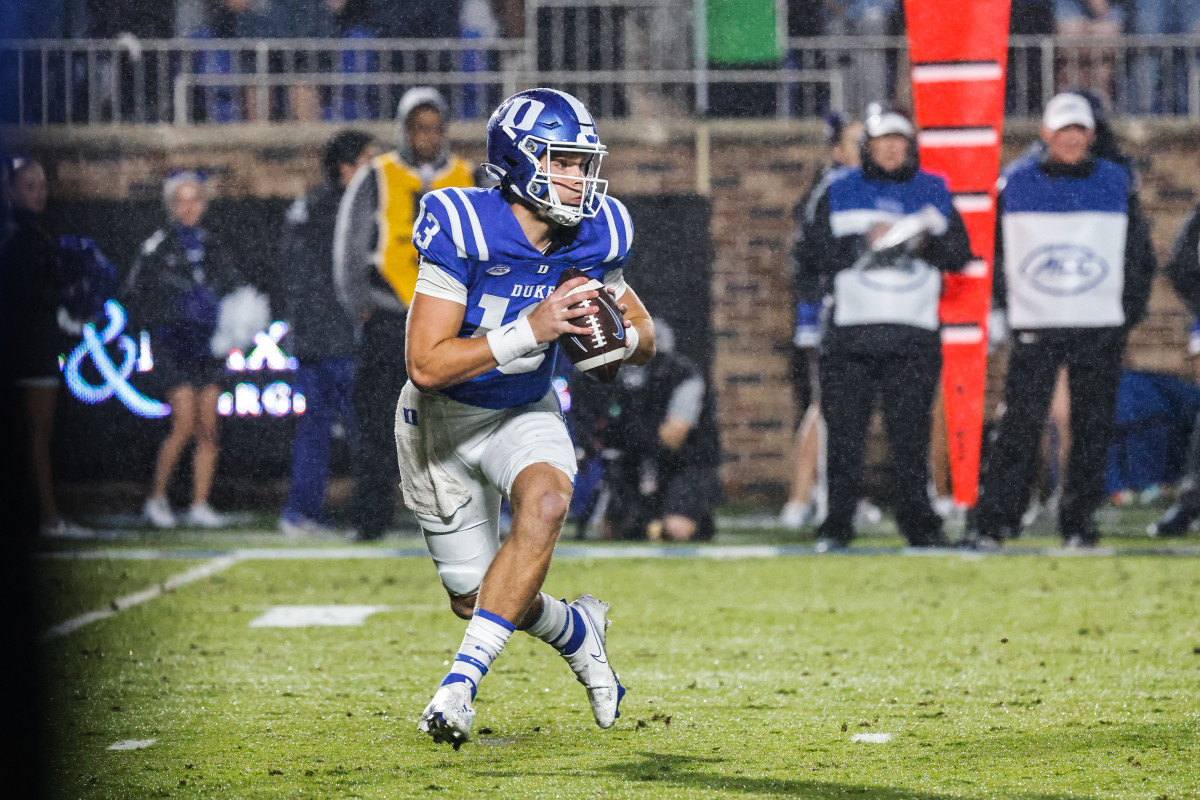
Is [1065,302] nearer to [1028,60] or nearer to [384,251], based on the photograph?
[1028,60]

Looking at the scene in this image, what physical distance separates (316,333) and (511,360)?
5287 millimetres

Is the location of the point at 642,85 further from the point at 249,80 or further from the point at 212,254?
the point at 212,254

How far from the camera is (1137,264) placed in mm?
8820

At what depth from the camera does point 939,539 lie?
28.7 feet

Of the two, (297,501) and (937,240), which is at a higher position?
(937,240)

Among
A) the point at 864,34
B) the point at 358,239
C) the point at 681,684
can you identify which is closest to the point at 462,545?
the point at 681,684

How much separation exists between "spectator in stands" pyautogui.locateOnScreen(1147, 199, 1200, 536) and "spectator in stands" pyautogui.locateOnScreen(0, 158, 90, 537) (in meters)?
5.56

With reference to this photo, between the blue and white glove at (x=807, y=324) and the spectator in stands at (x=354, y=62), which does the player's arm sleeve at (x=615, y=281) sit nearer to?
the blue and white glove at (x=807, y=324)

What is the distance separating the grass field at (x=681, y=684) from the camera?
3.91 meters

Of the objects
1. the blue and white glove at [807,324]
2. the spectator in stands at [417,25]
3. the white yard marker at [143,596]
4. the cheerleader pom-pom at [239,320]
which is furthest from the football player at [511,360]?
the spectator in stands at [417,25]

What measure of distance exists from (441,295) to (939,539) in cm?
498

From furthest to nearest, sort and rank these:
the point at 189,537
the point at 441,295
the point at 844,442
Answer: the point at 189,537, the point at 844,442, the point at 441,295

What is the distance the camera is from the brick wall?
34.2 feet

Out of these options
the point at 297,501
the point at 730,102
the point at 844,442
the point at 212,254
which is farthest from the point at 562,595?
the point at 730,102
